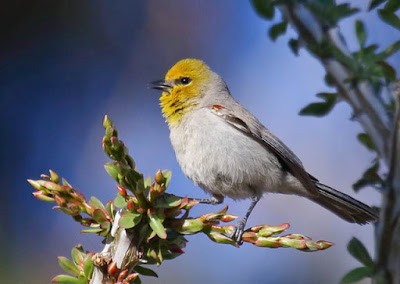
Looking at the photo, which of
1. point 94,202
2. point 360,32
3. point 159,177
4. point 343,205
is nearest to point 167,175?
point 159,177

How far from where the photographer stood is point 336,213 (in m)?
1.79

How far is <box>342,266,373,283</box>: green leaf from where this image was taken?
0.60 meters

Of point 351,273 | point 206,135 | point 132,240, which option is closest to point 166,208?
point 132,240

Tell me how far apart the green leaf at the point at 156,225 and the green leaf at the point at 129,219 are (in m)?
0.02

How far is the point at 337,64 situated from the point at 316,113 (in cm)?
16

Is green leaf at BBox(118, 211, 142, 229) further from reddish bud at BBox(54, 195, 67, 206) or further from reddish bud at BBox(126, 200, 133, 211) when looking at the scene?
reddish bud at BBox(54, 195, 67, 206)

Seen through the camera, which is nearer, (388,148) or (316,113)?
(388,148)

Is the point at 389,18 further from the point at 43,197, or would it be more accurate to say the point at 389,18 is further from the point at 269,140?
the point at 269,140

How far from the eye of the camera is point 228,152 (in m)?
1.63

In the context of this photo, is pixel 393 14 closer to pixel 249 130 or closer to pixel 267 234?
pixel 267 234

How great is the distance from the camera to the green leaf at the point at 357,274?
1.97 feet

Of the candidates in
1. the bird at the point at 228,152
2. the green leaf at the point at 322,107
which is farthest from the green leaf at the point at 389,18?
the bird at the point at 228,152

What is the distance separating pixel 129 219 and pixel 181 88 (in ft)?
3.82

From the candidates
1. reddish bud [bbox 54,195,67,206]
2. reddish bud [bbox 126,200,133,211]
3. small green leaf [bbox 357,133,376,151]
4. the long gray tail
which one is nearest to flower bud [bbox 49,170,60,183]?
reddish bud [bbox 54,195,67,206]
